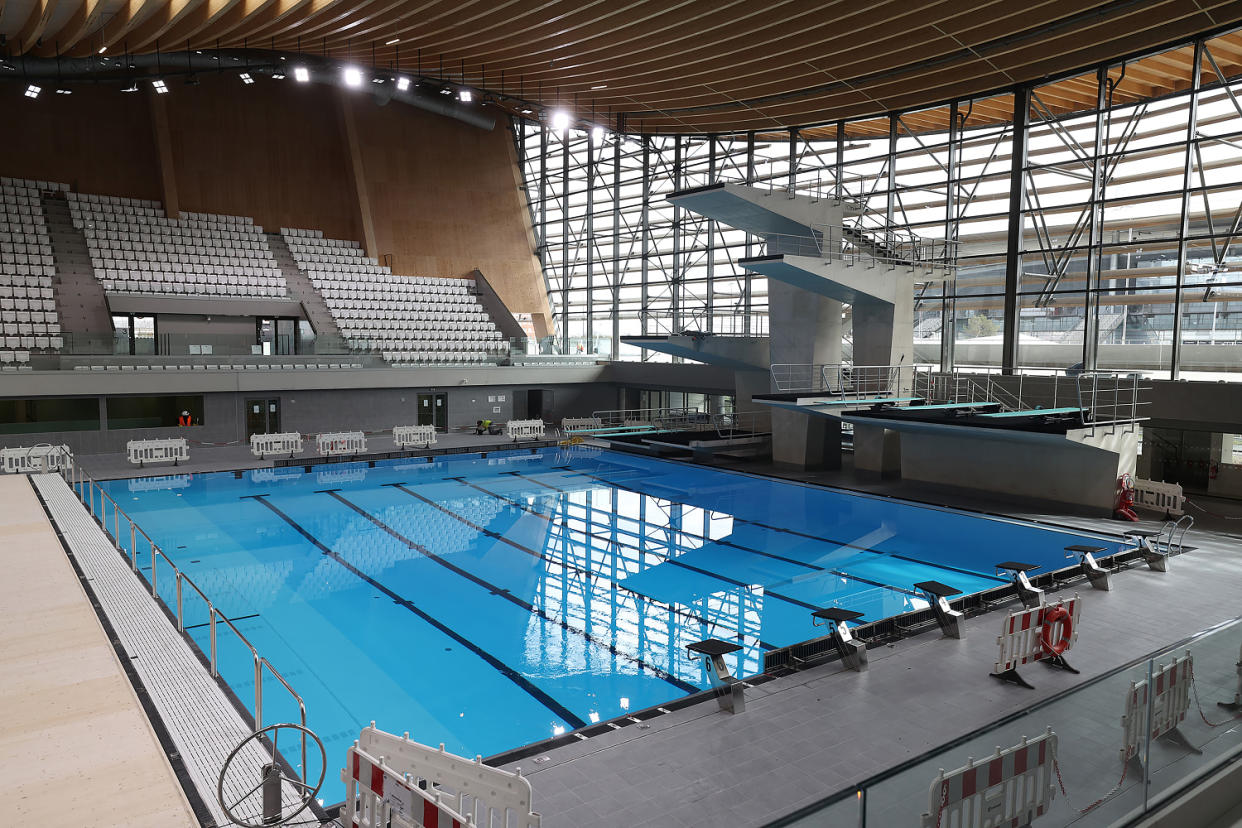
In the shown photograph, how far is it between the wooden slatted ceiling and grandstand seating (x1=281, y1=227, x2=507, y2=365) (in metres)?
7.59

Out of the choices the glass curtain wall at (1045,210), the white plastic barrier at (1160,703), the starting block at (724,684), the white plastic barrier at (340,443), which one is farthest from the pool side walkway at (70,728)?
the glass curtain wall at (1045,210)

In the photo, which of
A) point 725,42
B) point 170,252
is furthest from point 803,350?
point 170,252

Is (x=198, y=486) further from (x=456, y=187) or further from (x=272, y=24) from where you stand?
(x=456, y=187)

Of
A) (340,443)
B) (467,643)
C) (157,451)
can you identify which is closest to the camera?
(467,643)

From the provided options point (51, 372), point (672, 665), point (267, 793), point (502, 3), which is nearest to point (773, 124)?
point (502, 3)

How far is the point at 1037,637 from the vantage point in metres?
7.11

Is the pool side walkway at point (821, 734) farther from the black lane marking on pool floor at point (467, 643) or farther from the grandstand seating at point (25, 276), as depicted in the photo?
the grandstand seating at point (25, 276)

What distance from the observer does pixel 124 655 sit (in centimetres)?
647

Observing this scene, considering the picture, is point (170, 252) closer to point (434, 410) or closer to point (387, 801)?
point (434, 410)

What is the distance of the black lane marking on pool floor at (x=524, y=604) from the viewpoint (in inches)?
309

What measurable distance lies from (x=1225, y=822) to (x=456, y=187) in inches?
1140

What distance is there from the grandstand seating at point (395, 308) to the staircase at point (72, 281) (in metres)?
5.81

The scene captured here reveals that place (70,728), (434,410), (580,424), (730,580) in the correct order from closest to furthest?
1. (70,728)
2. (730,580)
3. (580,424)
4. (434,410)

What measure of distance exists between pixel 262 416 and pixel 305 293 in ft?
15.9
